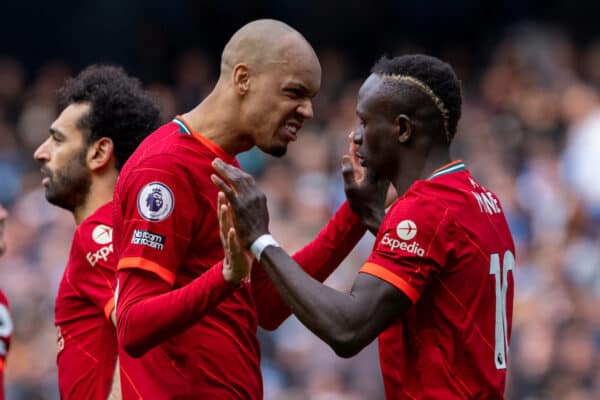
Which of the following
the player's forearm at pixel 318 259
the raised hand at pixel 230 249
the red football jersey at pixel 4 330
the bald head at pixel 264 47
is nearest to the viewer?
the raised hand at pixel 230 249

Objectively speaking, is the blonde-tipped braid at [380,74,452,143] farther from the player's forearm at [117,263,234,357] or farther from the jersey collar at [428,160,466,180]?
the player's forearm at [117,263,234,357]

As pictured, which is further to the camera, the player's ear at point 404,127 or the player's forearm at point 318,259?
the player's forearm at point 318,259

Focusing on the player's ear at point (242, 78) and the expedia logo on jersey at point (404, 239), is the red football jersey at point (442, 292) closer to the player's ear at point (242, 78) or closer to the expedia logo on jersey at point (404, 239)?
the expedia logo on jersey at point (404, 239)

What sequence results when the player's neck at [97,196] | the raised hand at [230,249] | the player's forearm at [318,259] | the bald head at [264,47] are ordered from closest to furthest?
the raised hand at [230,249] → the bald head at [264,47] → the player's forearm at [318,259] → the player's neck at [97,196]

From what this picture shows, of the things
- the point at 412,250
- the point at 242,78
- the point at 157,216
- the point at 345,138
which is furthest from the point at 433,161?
the point at 345,138

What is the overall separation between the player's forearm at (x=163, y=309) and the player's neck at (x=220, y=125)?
0.69m

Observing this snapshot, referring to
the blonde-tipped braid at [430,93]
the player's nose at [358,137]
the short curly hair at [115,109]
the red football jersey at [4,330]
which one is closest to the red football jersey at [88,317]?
the short curly hair at [115,109]

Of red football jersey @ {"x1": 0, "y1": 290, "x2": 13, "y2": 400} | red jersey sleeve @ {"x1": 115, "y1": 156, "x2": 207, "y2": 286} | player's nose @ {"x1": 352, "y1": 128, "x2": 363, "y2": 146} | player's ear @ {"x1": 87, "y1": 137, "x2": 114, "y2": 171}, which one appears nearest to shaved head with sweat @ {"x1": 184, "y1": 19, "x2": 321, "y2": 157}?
player's nose @ {"x1": 352, "y1": 128, "x2": 363, "y2": 146}

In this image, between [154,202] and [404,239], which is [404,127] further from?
[154,202]

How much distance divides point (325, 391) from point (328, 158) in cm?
304

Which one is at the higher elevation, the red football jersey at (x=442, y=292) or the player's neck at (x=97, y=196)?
the player's neck at (x=97, y=196)

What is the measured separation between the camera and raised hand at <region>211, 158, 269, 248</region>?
15.4 ft

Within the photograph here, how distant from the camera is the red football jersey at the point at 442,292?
473 cm

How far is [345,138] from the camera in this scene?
12.3 metres
